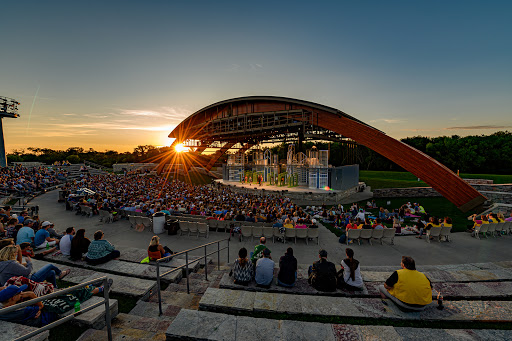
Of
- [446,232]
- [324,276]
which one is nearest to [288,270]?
[324,276]

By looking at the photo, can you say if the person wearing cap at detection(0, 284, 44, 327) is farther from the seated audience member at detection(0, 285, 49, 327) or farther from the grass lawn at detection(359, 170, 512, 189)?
the grass lawn at detection(359, 170, 512, 189)

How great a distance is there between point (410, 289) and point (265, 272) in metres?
2.83

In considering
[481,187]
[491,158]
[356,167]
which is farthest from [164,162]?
[491,158]

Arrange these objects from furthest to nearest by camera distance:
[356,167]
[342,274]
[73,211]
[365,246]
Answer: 1. [356,167]
2. [73,211]
3. [365,246]
4. [342,274]

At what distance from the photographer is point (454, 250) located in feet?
27.9

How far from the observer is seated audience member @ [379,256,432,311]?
3.77m

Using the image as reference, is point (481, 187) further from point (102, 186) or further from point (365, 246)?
point (102, 186)

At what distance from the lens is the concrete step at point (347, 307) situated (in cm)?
374

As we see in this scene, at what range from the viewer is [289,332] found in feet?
10.4

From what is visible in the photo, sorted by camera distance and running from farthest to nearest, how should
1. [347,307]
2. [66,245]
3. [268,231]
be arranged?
[268,231], [66,245], [347,307]

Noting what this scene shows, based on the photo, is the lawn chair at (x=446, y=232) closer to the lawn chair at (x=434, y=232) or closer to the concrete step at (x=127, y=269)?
the lawn chair at (x=434, y=232)

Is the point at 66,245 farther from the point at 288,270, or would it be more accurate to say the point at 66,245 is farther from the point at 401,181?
the point at 401,181

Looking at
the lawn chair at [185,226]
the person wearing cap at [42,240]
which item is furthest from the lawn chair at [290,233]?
the person wearing cap at [42,240]

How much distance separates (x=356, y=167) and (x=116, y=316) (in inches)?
1181
